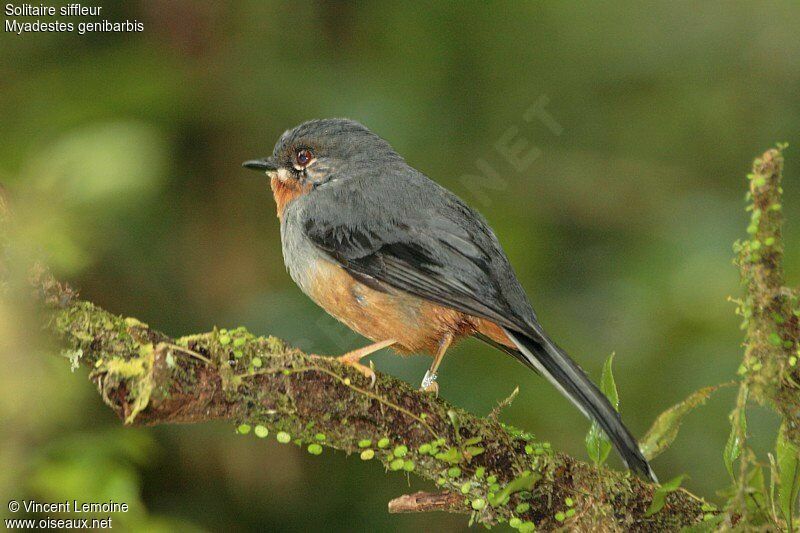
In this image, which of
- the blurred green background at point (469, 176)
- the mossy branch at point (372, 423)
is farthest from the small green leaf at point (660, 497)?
the blurred green background at point (469, 176)

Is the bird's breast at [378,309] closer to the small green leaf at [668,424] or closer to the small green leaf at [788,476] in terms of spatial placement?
the small green leaf at [668,424]

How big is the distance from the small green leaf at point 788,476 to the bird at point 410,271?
91cm

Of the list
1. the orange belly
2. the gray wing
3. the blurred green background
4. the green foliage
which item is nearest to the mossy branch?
the green foliage

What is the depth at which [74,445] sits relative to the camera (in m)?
4.03

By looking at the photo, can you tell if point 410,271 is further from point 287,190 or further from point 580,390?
point 287,190

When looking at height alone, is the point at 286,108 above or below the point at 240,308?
above

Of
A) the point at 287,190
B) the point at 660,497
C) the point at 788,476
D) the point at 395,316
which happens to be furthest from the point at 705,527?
the point at 287,190

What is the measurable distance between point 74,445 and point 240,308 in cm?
242

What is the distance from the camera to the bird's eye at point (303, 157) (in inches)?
216

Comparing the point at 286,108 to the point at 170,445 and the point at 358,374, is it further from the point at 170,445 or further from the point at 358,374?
the point at 358,374

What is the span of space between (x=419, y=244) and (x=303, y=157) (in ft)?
4.07

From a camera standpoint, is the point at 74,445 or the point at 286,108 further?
the point at 286,108

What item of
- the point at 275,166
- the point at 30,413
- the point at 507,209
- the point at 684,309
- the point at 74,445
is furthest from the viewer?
the point at 507,209

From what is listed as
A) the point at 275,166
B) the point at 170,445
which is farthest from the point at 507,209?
the point at 170,445
